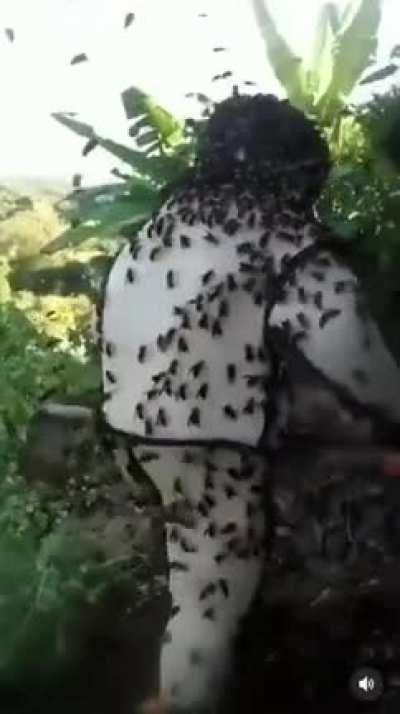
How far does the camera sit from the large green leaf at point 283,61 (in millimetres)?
831

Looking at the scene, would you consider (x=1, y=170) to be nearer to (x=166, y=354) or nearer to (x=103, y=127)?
(x=103, y=127)

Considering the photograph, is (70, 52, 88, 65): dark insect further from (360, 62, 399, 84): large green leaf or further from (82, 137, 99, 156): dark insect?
(360, 62, 399, 84): large green leaf

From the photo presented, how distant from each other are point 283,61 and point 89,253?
7.0 inches

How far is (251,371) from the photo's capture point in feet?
2.71

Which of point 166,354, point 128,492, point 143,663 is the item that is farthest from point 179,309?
point 143,663

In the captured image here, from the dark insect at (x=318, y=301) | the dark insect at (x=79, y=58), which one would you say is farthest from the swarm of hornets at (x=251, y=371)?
the dark insect at (x=79, y=58)

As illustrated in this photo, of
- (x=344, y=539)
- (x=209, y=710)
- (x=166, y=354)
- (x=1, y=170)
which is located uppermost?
(x=1, y=170)

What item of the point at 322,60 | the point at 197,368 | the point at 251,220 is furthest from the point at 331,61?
the point at 197,368

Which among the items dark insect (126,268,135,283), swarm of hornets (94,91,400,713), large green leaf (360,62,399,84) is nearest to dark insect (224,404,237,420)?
swarm of hornets (94,91,400,713)

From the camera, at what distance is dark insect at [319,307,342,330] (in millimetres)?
820

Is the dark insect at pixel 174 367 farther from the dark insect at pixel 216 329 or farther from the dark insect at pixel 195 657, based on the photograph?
the dark insect at pixel 195 657

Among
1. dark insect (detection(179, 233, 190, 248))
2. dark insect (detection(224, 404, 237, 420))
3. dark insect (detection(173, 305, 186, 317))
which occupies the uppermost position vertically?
dark insect (detection(179, 233, 190, 248))

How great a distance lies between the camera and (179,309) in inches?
32.8

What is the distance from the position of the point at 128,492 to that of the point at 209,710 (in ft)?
0.51
